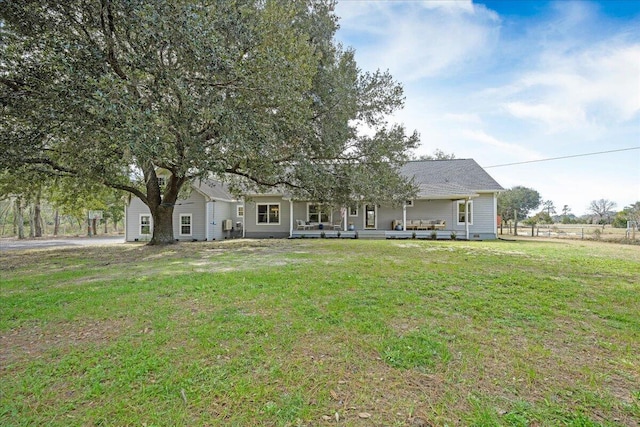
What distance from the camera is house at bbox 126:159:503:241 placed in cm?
1786

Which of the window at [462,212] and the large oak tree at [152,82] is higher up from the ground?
the large oak tree at [152,82]

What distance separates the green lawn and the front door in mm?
13184

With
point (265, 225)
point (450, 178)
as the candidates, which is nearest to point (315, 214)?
point (265, 225)

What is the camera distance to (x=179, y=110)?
7.32 metres

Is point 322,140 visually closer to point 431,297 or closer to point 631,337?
point 431,297

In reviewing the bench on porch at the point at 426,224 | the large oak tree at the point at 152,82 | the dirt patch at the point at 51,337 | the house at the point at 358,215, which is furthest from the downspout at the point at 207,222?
the dirt patch at the point at 51,337

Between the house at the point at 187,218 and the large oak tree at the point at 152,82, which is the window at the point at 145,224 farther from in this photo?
the large oak tree at the point at 152,82

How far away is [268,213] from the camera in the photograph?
19922 mm

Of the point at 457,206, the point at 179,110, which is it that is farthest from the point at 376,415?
the point at 457,206

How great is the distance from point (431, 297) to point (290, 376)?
9.82 feet

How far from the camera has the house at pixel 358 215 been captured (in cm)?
1786

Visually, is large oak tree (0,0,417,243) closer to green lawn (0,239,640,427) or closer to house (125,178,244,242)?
green lawn (0,239,640,427)

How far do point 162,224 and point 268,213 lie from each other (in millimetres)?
7109

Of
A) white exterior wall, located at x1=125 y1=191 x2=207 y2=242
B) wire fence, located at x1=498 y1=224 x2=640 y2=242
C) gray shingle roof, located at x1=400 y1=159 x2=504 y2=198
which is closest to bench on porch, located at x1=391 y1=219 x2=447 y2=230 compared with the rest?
gray shingle roof, located at x1=400 y1=159 x2=504 y2=198
